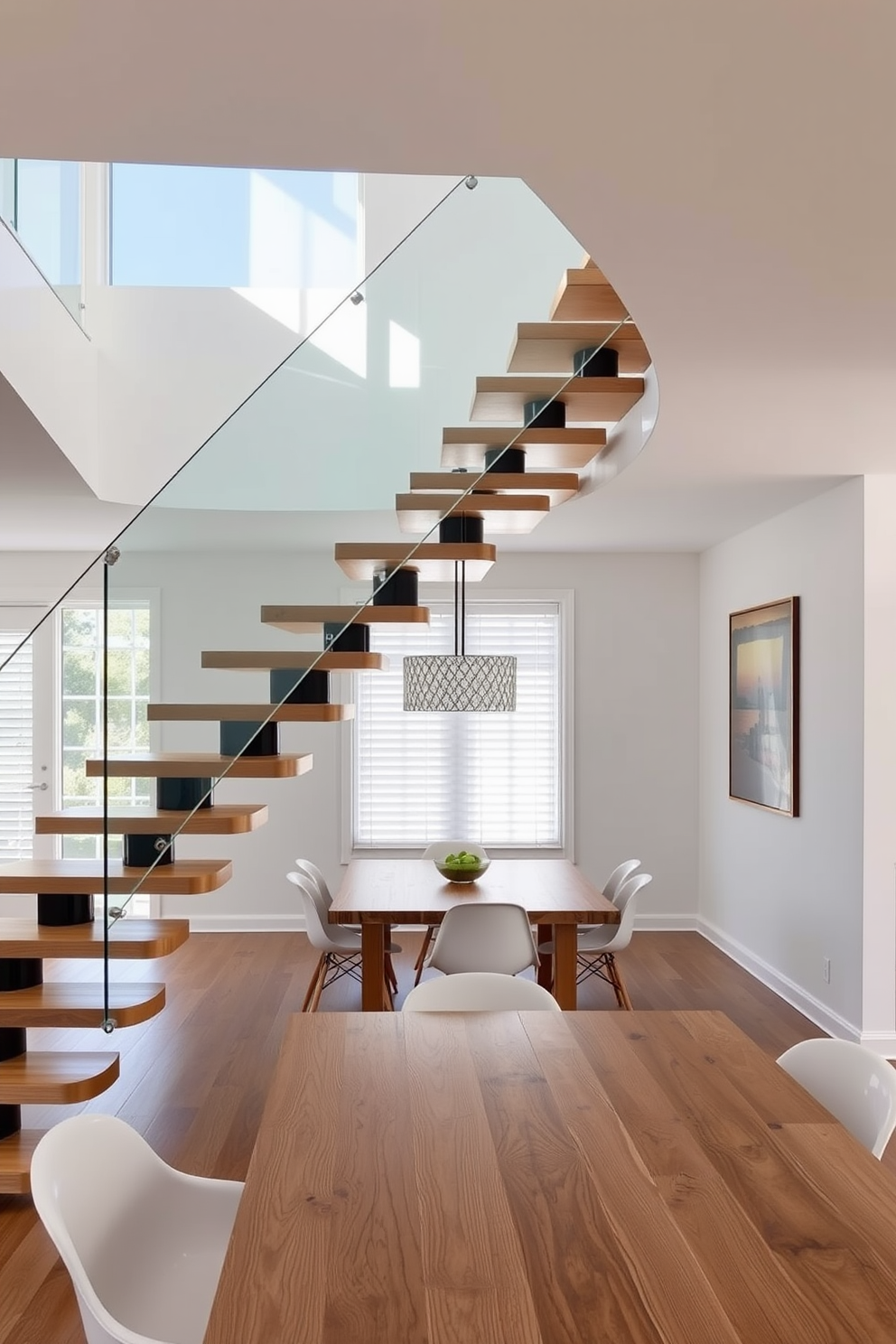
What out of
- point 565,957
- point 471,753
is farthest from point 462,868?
point 471,753

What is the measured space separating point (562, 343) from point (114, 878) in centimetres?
238

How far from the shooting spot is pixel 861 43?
173cm

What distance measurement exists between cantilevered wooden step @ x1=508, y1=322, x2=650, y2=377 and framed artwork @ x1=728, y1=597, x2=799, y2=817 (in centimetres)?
214

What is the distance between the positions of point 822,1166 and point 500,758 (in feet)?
18.5

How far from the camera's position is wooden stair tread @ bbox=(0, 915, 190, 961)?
349cm

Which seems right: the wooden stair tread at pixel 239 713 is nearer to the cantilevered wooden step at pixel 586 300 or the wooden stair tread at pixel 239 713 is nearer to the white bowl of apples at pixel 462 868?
the white bowl of apples at pixel 462 868

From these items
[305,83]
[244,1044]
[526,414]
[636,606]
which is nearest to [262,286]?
[526,414]

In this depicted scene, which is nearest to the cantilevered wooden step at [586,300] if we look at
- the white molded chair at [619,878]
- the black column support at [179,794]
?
the black column support at [179,794]

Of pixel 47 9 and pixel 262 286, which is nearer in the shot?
pixel 47 9

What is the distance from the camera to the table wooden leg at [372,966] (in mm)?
4637

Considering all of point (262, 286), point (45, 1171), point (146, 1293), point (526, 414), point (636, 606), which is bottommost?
point (146, 1293)

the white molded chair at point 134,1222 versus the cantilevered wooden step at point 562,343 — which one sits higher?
the cantilevered wooden step at point 562,343

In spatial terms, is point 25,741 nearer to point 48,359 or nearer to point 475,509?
point 48,359

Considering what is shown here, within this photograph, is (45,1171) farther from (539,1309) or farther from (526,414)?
(526,414)
